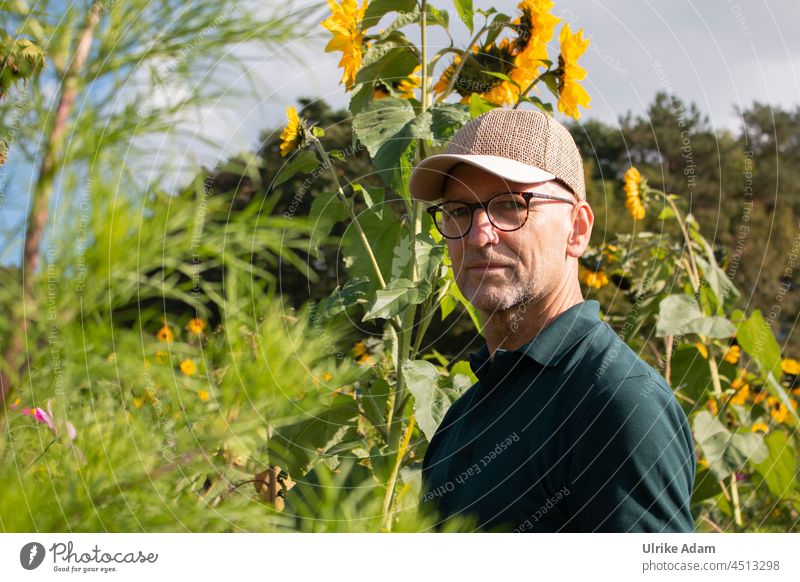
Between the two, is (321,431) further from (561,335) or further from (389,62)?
(389,62)

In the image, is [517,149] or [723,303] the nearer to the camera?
[517,149]

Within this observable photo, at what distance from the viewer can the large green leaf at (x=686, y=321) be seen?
5.86ft

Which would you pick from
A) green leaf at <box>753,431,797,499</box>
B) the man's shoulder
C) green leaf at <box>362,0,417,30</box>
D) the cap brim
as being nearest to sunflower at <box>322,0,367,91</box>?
green leaf at <box>362,0,417,30</box>

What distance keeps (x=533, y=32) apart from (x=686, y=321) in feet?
2.45

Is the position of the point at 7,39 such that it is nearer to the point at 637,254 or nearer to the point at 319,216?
the point at 319,216

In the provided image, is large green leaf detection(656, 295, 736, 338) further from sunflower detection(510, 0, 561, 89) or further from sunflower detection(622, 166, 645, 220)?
sunflower detection(510, 0, 561, 89)

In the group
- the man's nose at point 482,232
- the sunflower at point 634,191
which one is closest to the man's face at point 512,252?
the man's nose at point 482,232

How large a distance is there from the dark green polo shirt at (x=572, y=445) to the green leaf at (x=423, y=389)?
0.30 ft

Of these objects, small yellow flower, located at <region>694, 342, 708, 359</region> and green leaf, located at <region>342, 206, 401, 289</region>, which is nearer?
green leaf, located at <region>342, 206, 401, 289</region>

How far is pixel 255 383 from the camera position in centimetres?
43

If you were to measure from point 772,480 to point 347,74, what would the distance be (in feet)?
4.62

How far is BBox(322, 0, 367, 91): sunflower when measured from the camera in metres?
1.32
